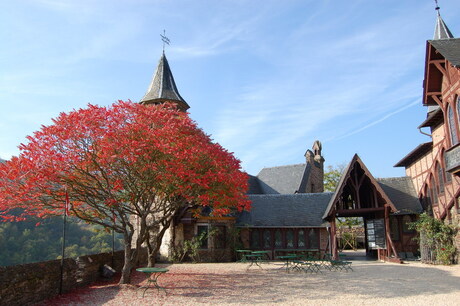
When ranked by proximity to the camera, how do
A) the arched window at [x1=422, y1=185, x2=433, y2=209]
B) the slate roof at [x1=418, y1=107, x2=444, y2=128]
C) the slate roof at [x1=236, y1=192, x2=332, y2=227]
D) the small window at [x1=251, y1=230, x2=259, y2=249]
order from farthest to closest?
the small window at [x1=251, y1=230, x2=259, y2=249]
the slate roof at [x1=236, y1=192, x2=332, y2=227]
the arched window at [x1=422, y1=185, x2=433, y2=209]
the slate roof at [x1=418, y1=107, x2=444, y2=128]

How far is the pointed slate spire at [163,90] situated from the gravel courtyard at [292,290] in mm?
12873

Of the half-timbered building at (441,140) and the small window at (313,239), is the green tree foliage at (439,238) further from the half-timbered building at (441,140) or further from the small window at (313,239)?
the small window at (313,239)

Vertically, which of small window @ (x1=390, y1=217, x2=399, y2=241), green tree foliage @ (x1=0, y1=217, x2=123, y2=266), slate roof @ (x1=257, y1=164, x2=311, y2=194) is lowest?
green tree foliage @ (x1=0, y1=217, x2=123, y2=266)

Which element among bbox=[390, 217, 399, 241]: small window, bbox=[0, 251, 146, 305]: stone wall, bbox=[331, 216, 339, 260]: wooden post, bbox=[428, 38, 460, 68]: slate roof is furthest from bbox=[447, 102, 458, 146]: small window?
bbox=[0, 251, 146, 305]: stone wall

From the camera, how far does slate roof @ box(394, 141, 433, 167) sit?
1881 cm

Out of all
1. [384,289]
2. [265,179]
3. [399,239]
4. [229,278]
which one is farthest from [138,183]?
[265,179]

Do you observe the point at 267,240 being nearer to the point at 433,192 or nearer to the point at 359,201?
the point at 359,201

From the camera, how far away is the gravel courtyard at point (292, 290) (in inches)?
364

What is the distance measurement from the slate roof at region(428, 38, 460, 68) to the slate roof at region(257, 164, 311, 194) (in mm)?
15737

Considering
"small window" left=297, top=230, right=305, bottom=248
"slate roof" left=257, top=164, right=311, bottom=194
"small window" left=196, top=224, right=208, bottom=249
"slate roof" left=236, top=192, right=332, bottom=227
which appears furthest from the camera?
"slate roof" left=257, top=164, right=311, bottom=194

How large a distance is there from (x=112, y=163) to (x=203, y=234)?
10154mm

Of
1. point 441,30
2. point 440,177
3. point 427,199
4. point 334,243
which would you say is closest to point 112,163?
point 334,243

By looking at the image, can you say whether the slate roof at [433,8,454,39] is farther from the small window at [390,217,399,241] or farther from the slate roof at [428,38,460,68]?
the small window at [390,217,399,241]

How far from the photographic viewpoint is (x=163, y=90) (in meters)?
24.5
